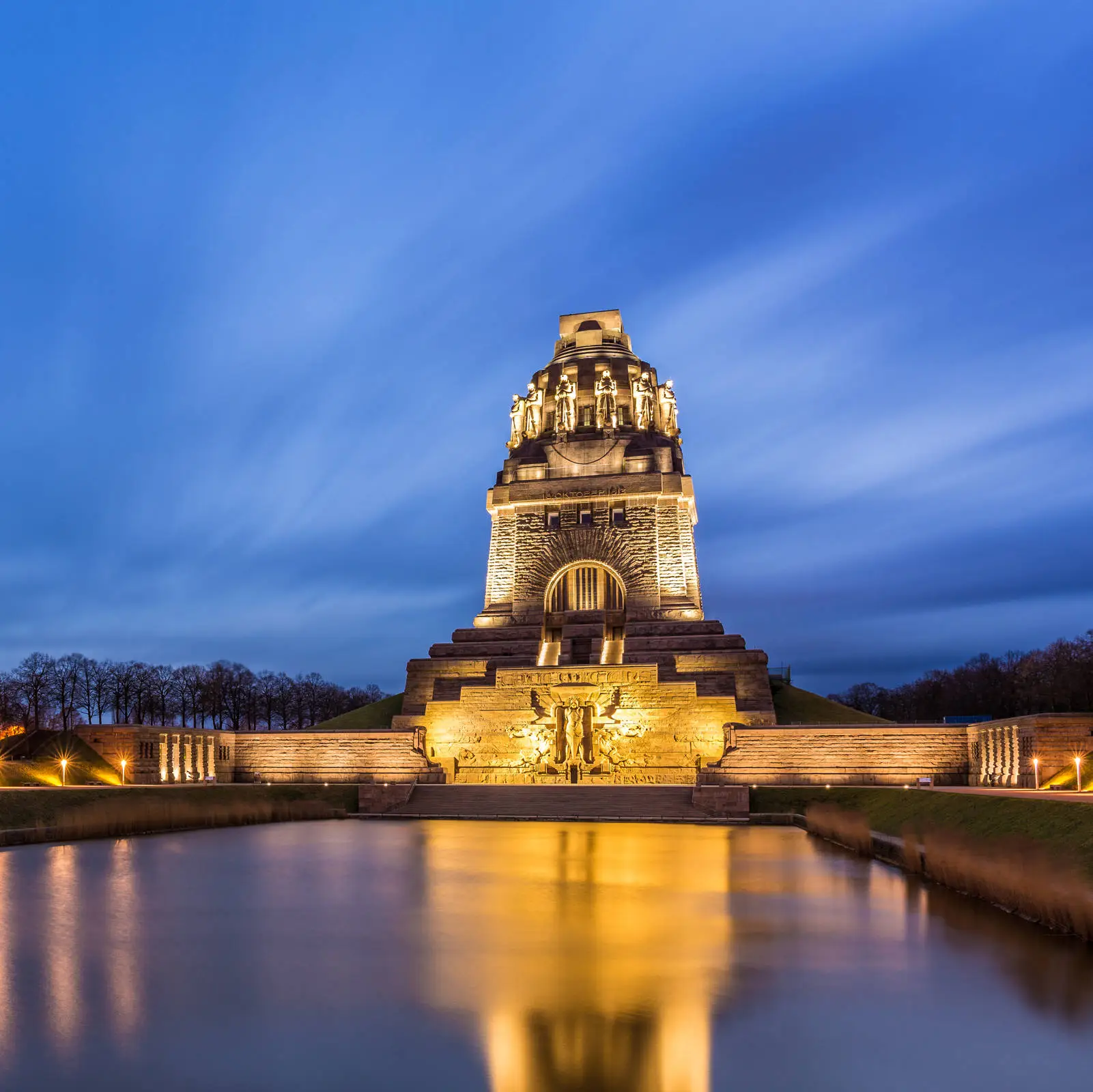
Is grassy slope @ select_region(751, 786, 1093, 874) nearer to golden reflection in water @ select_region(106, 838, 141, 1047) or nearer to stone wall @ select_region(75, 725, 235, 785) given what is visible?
golden reflection in water @ select_region(106, 838, 141, 1047)

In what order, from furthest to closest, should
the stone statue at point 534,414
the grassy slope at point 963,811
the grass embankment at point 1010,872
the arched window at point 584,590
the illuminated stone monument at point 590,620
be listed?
1. the stone statue at point 534,414
2. the arched window at point 584,590
3. the illuminated stone monument at point 590,620
4. the grassy slope at point 963,811
5. the grass embankment at point 1010,872

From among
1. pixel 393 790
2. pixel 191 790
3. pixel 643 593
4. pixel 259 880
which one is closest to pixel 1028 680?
pixel 643 593

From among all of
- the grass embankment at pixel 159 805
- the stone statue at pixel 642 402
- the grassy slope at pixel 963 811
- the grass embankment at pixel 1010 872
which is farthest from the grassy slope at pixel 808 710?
A: the grass embankment at pixel 1010 872

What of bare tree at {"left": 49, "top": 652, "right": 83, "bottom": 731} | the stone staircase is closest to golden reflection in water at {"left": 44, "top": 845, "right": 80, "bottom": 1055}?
the stone staircase

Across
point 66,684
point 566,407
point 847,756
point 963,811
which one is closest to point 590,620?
point 566,407

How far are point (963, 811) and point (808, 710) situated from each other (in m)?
22.2

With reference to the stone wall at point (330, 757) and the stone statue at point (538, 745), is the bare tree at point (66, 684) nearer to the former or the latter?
the stone wall at point (330, 757)

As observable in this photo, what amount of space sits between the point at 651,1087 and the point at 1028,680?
167 ft

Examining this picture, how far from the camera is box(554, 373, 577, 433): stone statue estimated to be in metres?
47.5

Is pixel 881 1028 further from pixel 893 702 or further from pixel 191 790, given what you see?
pixel 893 702

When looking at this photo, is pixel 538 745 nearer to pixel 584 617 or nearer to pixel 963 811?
pixel 584 617

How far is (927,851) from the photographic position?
15406 millimetres

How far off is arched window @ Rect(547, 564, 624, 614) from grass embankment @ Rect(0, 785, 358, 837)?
15.5m

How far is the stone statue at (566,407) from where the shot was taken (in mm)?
47500
